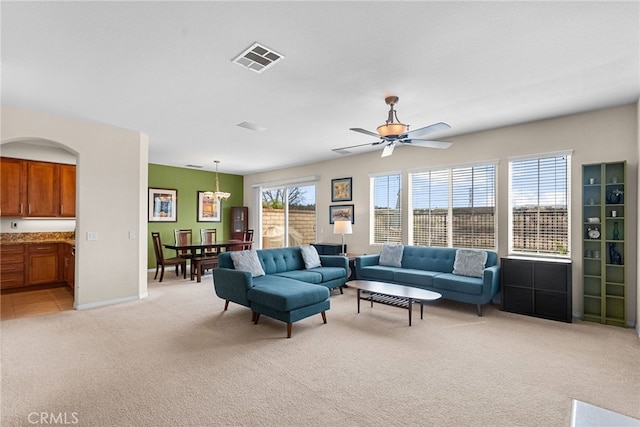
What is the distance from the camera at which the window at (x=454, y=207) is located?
514cm

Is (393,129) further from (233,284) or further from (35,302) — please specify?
(35,302)

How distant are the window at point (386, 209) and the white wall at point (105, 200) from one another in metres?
4.34

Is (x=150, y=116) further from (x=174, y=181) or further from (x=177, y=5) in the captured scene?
(x=174, y=181)

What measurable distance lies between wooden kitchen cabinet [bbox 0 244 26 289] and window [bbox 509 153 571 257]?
27.0 ft

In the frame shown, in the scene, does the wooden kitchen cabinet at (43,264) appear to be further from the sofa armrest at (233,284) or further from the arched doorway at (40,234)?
the sofa armrest at (233,284)

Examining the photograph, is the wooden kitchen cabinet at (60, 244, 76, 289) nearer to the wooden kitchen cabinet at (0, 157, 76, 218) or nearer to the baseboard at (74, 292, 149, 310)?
the wooden kitchen cabinet at (0, 157, 76, 218)

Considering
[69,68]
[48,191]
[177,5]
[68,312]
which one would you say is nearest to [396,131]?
[177,5]

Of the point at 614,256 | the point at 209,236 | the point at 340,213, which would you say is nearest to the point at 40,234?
the point at 209,236

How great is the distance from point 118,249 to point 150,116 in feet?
7.00

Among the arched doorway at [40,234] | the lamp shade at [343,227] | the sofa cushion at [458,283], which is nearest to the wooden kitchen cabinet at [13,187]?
the arched doorway at [40,234]

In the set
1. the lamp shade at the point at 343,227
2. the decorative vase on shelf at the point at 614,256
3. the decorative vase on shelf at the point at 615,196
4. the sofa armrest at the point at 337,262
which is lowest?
the sofa armrest at the point at 337,262

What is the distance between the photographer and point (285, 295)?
11.5 feet

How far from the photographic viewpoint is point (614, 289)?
13.0 ft

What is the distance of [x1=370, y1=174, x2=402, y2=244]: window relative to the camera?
20.5 ft
